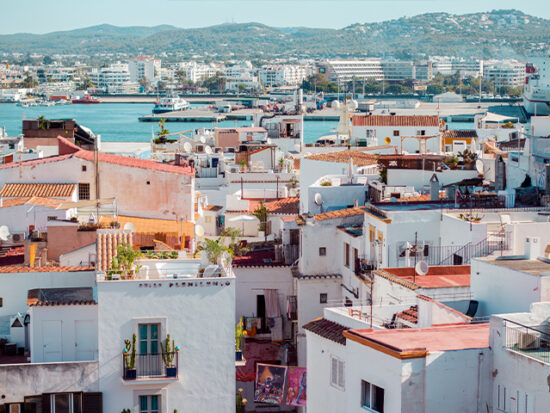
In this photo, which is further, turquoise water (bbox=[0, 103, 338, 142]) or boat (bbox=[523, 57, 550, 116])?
boat (bbox=[523, 57, 550, 116])

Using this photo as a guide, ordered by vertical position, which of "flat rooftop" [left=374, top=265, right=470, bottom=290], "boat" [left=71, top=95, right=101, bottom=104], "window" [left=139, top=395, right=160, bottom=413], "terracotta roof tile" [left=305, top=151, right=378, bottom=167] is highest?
"terracotta roof tile" [left=305, top=151, right=378, bottom=167]

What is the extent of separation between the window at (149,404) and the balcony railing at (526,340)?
3.54 meters

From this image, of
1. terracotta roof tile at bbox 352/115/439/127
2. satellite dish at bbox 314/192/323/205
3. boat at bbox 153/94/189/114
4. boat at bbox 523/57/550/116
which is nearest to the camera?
satellite dish at bbox 314/192/323/205

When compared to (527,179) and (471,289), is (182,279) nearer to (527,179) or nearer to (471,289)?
(471,289)

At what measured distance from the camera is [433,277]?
10.8 metres

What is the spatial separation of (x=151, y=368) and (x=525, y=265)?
348 cm

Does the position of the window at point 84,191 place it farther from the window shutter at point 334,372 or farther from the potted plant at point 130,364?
the window shutter at point 334,372

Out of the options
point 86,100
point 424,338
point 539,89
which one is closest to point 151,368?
point 424,338

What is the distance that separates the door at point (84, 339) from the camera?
33.0 feet

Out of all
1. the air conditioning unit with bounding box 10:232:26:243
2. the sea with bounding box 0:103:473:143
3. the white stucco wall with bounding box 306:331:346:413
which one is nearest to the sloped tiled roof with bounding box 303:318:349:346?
the white stucco wall with bounding box 306:331:346:413

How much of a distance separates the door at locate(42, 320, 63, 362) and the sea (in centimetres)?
5900

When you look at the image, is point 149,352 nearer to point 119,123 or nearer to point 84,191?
point 84,191

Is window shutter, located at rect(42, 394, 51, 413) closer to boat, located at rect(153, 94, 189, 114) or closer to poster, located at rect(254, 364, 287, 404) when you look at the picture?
poster, located at rect(254, 364, 287, 404)

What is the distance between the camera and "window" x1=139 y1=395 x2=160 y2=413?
9664 millimetres
